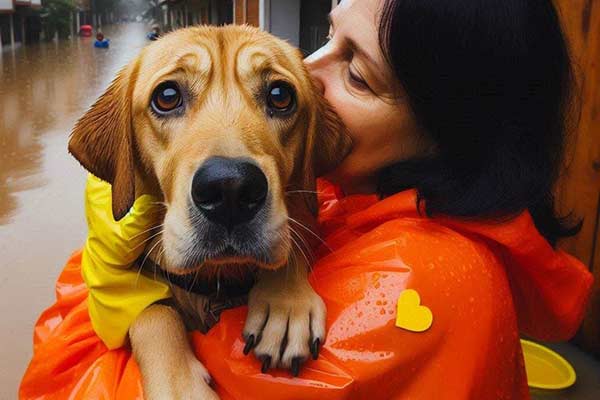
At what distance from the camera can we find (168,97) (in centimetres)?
228

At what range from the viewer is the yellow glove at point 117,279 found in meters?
2.21

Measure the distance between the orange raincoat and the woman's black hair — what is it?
0.12 metres

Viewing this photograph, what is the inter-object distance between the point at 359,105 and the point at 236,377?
106cm

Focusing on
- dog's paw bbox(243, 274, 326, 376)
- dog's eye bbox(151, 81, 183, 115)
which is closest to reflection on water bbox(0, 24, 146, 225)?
dog's eye bbox(151, 81, 183, 115)

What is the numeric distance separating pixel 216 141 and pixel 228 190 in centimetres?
28

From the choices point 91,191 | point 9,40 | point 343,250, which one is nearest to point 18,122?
point 91,191

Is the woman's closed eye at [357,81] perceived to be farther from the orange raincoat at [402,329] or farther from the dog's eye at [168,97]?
the dog's eye at [168,97]

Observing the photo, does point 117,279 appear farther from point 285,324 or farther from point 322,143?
point 322,143

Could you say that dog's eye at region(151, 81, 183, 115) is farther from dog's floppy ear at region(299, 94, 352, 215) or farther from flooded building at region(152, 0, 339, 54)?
flooded building at region(152, 0, 339, 54)

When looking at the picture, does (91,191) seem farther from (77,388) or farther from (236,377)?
(236,377)

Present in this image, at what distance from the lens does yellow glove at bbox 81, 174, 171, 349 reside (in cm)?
221

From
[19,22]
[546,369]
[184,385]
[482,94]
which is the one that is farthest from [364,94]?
[19,22]

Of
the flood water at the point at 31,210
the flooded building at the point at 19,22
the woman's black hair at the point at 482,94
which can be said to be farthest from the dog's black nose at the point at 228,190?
the flooded building at the point at 19,22

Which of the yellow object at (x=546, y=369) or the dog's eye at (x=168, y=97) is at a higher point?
the dog's eye at (x=168, y=97)
